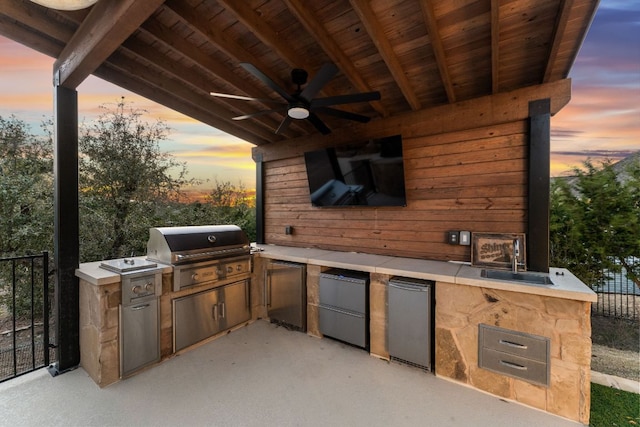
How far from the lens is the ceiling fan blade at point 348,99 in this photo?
87.4 inches

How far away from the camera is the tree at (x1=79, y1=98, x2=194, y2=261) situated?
4.44 meters

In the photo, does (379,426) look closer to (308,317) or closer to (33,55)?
(308,317)

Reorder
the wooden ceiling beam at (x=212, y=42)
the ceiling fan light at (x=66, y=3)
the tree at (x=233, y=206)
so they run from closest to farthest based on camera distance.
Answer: the ceiling fan light at (x=66, y=3) → the wooden ceiling beam at (x=212, y=42) → the tree at (x=233, y=206)

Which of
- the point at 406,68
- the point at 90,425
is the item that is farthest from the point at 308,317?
the point at 406,68

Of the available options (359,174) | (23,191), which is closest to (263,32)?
(359,174)

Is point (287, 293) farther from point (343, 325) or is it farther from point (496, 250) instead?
point (496, 250)

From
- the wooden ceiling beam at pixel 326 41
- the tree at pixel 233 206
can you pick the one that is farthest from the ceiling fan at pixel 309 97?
the tree at pixel 233 206

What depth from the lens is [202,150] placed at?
5523mm

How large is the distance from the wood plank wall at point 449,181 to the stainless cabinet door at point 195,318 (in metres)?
1.74

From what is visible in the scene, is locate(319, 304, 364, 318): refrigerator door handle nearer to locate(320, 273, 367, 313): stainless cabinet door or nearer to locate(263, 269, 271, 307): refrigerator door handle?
locate(320, 273, 367, 313): stainless cabinet door

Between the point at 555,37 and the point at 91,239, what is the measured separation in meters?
6.35

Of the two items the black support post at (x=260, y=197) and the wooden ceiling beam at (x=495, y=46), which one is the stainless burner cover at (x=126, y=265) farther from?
the wooden ceiling beam at (x=495, y=46)

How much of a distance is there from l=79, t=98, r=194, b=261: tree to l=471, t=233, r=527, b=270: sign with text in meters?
5.20

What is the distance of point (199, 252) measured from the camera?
300cm
